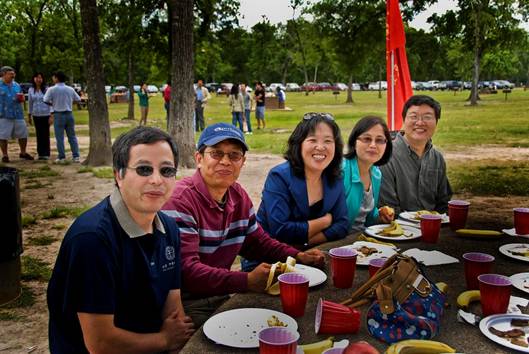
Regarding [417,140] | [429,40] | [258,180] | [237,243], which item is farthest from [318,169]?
[429,40]

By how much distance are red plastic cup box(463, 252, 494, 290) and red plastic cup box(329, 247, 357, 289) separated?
0.51 metres

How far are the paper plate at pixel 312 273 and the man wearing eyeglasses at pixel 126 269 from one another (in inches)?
22.9

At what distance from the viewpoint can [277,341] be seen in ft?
5.21

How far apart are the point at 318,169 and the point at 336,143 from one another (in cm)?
23

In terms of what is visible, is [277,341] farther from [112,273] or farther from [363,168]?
[363,168]

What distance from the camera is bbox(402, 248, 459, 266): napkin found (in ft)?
8.87

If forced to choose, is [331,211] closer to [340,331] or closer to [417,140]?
[417,140]

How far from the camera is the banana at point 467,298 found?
2.09 meters

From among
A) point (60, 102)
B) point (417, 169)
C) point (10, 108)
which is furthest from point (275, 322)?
point (10, 108)

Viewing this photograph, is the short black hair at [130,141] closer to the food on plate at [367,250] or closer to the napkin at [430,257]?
the food on plate at [367,250]

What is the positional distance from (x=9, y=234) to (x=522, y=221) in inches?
150

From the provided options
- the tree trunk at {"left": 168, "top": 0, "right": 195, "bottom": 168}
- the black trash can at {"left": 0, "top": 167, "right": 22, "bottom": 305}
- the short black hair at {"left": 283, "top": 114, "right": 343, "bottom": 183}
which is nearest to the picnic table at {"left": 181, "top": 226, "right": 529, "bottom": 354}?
the short black hair at {"left": 283, "top": 114, "right": 343, "bottom": 183}

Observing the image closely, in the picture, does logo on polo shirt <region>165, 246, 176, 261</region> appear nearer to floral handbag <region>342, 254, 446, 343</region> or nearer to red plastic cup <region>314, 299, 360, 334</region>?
red plastic cup <region>314, 299, 360, 334</region>

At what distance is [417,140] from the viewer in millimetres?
4457
